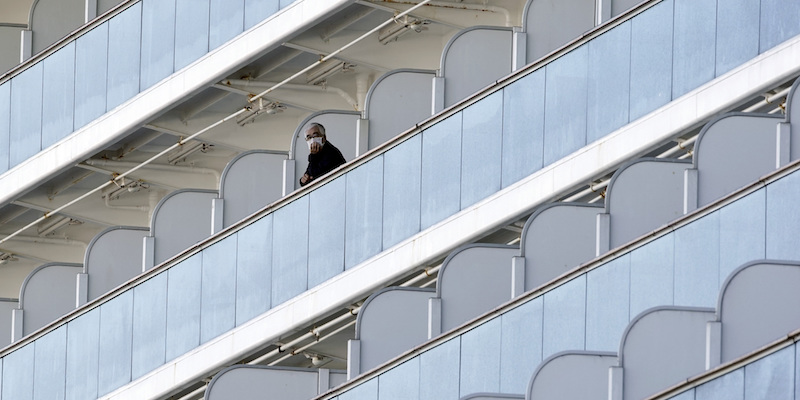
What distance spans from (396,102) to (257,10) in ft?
7.15

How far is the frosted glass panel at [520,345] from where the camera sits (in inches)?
1013

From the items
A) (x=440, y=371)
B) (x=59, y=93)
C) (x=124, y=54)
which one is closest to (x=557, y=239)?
(x=440, y=371)

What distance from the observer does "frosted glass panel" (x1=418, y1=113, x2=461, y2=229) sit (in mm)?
28312

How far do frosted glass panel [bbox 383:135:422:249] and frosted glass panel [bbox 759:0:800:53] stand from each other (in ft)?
12.2

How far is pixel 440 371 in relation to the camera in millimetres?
26422

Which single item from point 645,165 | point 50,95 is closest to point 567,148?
point 645,165

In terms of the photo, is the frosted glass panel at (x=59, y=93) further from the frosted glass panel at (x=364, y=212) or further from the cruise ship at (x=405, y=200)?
the frosted glass panel at (x=364, y=212)

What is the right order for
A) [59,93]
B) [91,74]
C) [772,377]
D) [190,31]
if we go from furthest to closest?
[59,93] < [91,74] < [190,31] < [772,377]

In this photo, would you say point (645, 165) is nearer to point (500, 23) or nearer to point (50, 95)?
point (500, 23)

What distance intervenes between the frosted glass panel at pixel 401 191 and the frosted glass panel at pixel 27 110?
5329mm

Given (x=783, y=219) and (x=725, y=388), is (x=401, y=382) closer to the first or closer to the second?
(x=783, y=219)

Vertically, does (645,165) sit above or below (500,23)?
below

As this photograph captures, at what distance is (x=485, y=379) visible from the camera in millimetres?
26047

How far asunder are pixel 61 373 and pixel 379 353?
4191 mm
